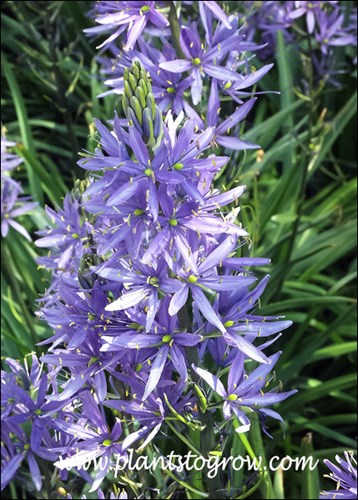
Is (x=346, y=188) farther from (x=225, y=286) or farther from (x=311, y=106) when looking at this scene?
(x=225, y=286)

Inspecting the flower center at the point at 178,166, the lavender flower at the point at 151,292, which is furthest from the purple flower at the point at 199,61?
the flower center at the point at 178,166

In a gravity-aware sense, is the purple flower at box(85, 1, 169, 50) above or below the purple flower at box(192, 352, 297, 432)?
above

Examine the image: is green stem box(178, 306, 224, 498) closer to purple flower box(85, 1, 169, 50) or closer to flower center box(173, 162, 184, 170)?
flower center box(173, 162, 184, 170)

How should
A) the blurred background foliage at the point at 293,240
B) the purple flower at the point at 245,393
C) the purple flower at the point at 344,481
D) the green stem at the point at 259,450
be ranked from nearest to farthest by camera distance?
1. the purple flower at the point at 344,481
2. the purple flower at the point at 245,393
3. the green stem at the point at 259,450
4. the blurred background foliage at the point at 293,240

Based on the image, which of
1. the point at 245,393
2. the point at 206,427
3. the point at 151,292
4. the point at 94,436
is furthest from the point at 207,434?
the point at 151,292

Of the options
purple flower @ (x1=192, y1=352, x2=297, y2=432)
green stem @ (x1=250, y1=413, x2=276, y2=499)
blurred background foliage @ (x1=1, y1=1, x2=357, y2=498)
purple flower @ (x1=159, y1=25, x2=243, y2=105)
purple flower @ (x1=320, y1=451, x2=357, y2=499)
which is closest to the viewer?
purple flower @ (x1=320, y1=451, x2=357, y2=499)

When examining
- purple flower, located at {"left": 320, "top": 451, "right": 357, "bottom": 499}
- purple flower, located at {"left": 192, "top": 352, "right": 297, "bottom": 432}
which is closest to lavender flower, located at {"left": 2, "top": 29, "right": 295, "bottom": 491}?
purple flower, located at {"left": 192, "top": 352, "right": 297, "bottom": 432}

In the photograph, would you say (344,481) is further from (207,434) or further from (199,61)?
(199,61)

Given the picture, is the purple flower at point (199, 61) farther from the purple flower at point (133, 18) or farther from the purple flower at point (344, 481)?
the purple flower at point (344, 481)
